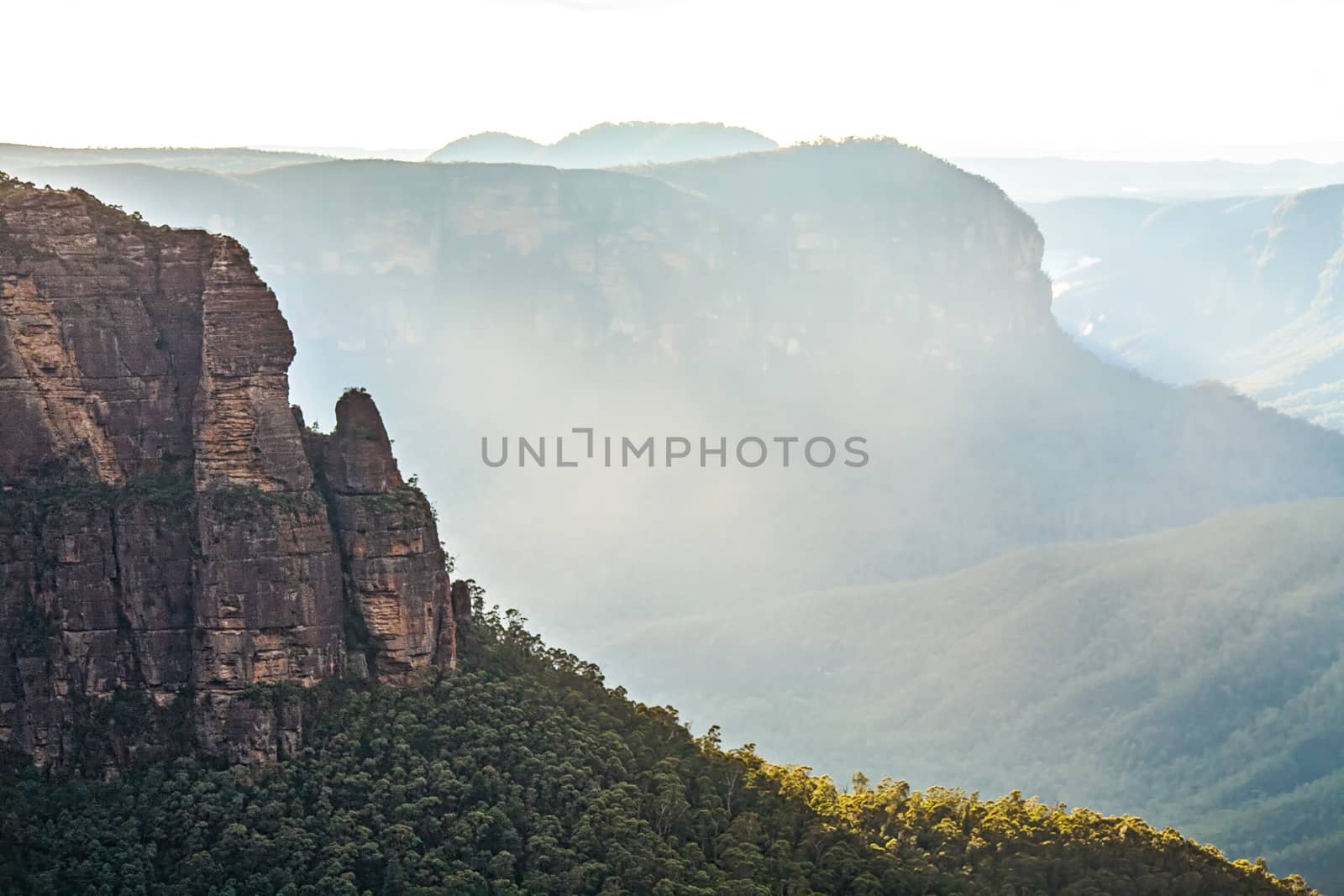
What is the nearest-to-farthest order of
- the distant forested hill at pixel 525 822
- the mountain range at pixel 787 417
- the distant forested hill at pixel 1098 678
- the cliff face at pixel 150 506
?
the distant forested hill at pixel 525 822 < the cliff face at pixel 150 506 < the distant forested hill at pixel 1098 678 < the mountain range at pixel 787 417

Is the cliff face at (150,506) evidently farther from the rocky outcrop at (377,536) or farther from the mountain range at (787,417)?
the mountain range at (787,417)

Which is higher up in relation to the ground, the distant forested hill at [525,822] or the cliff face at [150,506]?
the cliff face at [150,506]

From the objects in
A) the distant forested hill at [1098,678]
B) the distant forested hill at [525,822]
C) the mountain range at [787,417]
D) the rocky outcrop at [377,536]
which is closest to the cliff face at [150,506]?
the rocky outcrop at [377,536]

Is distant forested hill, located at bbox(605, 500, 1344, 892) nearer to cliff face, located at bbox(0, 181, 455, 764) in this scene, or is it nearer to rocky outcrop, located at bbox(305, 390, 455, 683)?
rocky outcrop, located at bbox(305, 390, 455, 683)

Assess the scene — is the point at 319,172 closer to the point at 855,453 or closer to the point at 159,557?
the point at 855,453

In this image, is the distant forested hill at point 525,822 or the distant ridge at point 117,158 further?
the distant ridge at point 117,158

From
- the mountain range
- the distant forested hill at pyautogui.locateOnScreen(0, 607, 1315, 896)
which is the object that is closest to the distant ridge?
the mountain range
